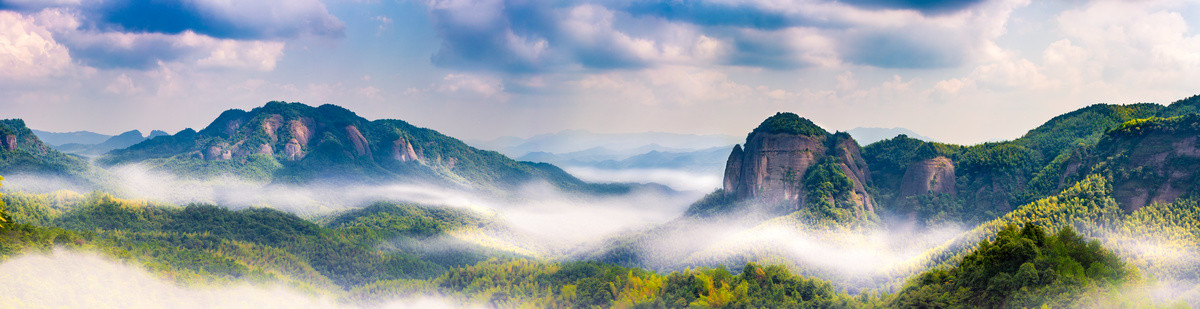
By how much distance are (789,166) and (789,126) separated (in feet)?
25.5

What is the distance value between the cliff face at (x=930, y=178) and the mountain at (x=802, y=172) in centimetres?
695

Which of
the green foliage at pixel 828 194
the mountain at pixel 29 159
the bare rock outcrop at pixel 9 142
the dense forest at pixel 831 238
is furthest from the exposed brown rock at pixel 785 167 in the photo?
the bare rock outcrop at pixel 9 142

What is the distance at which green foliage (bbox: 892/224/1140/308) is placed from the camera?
37.7 m

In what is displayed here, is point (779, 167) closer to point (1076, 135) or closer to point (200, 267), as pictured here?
point (1076, 135)

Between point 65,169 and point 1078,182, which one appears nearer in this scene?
point 1078,182

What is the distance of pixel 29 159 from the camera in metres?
150

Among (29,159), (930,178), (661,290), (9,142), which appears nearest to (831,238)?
(930,178)

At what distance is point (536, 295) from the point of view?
69812mm

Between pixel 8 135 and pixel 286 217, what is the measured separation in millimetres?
91685

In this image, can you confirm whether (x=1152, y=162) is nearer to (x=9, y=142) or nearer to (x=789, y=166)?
(x=789, y=166)

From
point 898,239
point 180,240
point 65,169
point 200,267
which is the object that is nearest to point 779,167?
point 898,239

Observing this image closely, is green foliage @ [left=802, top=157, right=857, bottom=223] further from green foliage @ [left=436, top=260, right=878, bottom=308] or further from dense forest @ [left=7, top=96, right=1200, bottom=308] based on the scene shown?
green foliage @ [left=436, top=260, right=878, bottom=308]

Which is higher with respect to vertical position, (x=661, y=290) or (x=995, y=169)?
(x=995, y=169)

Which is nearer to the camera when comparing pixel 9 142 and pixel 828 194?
pixel 828 194
